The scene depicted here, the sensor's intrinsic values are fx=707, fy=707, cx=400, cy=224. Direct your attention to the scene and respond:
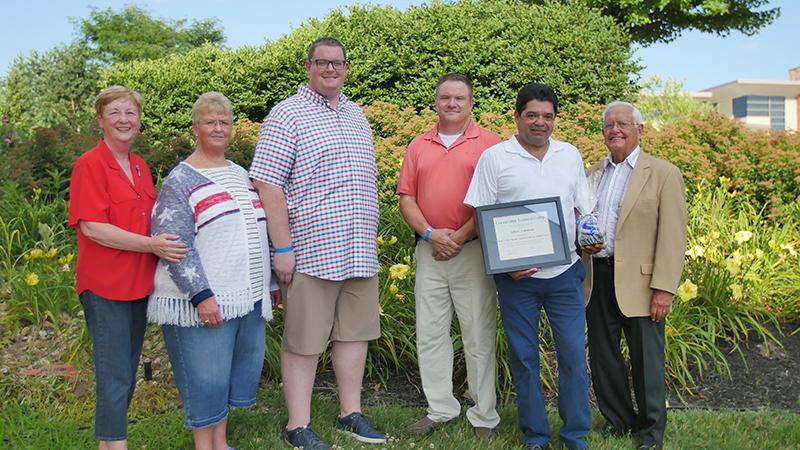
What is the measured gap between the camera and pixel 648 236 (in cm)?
381

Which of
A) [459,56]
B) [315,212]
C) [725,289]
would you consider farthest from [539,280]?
[459,56]

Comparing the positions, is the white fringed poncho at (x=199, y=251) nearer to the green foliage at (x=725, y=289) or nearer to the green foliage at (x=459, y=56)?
the green foliage at (x=725, y=289)

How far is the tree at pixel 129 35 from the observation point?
33719 millimetres

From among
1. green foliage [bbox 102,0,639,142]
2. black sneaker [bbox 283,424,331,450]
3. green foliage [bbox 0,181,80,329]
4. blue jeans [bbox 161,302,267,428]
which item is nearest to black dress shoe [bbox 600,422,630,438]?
black sneaker [bbox 283,424,331,450]

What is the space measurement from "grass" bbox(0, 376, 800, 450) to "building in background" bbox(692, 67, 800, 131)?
5696 centimetres

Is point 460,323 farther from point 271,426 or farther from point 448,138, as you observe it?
point 271,426

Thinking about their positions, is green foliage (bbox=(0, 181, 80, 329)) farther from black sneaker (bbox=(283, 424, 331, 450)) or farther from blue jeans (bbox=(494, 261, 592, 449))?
blue jeans (bbox=(494, 261, 592, 449))

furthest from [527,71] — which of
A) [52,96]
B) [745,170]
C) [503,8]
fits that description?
[52,96]

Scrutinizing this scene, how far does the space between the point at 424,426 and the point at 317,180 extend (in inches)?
62.1

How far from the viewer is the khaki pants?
3998 mm

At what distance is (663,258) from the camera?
12.3 ft

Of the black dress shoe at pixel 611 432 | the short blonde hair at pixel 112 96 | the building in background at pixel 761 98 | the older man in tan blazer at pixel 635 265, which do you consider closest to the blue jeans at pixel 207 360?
the short blonde hair at pixel 112 96

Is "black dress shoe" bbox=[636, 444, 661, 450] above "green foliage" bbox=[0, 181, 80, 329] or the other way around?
the other way around

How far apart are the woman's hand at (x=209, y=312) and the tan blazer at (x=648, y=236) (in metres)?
2.09
